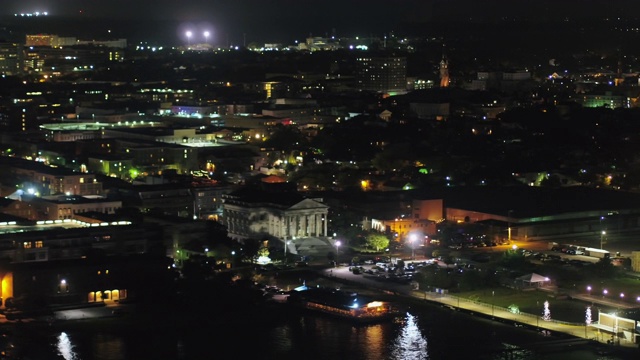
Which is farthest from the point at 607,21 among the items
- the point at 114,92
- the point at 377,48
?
the point at 114,92

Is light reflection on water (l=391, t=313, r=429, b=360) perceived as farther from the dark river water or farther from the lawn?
the lawn

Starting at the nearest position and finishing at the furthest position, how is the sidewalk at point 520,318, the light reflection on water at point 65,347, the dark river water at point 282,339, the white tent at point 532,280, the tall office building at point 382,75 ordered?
1. the light reflection on water at point 65,347
2. the dark river water at point 282,339
3. the sidewalk at point 520,318
4. the white tent at point 532,280
5. the tall office building at point 382,75

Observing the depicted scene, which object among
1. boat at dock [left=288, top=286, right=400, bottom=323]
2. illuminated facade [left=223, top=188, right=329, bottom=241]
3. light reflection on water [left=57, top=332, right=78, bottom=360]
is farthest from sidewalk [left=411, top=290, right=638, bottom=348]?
light reflection on water [left=57, top=332, right=78, bottom=360]

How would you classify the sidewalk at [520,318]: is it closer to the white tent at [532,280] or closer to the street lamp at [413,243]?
the white tent at [532,280]

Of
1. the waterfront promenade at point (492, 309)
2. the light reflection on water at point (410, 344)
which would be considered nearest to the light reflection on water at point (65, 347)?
the light reflection on water at point (410, 344)

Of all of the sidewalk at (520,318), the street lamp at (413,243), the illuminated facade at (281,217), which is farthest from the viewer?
the illuminated facade at (281,217)
